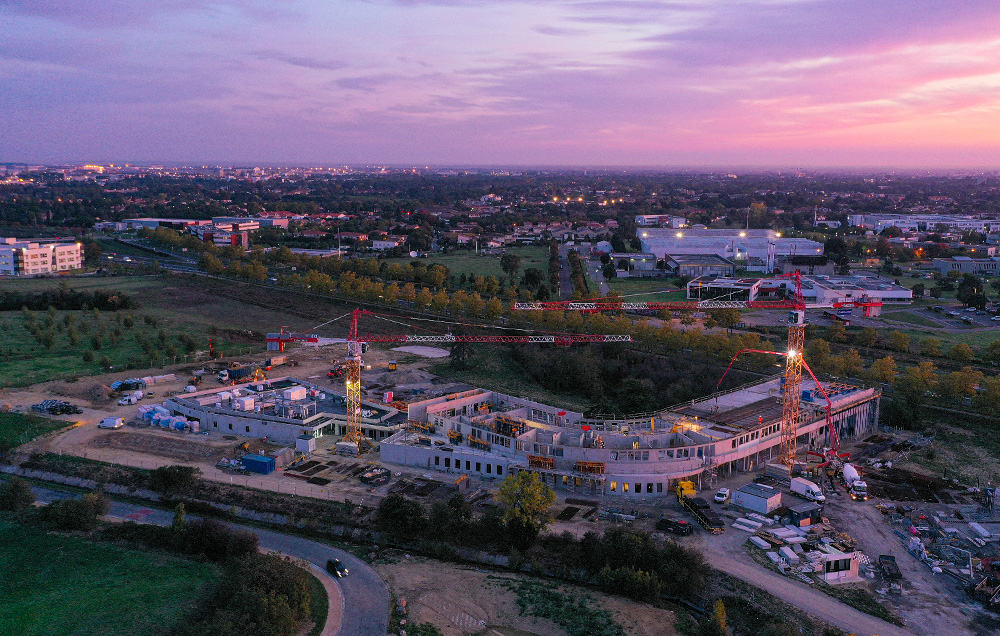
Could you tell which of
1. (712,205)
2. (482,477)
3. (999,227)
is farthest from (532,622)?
(712,205)

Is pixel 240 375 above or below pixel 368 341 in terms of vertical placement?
below

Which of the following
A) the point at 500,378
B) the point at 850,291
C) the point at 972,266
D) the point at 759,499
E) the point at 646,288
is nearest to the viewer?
the point at 759,499

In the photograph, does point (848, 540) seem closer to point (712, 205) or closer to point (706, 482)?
point (706, 482)

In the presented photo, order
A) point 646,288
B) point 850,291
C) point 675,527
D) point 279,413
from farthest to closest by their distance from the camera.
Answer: point 646,288 < point 850,291 < point 279,413 < point 675,527

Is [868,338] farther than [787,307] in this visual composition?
No

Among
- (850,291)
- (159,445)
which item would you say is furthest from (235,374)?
(850,291)

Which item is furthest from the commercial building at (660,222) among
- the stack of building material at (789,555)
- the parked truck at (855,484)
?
the stack of building material at (789,555)

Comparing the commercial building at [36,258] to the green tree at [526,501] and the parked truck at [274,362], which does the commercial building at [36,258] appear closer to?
the parked truck at [274,362]

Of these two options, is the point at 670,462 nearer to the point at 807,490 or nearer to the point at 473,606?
the point at 807,490
